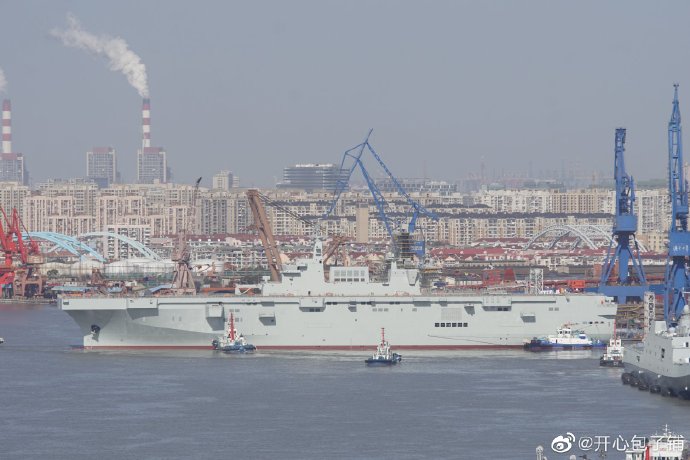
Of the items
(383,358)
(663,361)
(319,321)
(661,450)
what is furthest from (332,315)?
(661,450)

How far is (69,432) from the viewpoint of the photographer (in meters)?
34.4

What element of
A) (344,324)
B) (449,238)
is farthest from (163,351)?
(449,238)

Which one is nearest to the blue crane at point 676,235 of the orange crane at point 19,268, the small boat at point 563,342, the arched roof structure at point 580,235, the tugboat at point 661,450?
the small boat at point 563,342

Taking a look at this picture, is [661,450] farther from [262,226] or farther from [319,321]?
[262,226]

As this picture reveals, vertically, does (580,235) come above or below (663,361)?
above

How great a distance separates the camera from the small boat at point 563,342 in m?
→ 49.5

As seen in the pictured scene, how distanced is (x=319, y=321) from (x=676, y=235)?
37.5ft

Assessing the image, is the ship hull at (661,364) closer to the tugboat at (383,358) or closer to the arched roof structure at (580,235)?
the tugboat at (383,358)

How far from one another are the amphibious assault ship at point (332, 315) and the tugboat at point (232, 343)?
266 mm

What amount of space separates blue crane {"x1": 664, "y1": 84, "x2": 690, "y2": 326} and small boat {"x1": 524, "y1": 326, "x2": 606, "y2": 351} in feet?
8.63

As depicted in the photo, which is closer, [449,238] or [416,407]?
[416,407]

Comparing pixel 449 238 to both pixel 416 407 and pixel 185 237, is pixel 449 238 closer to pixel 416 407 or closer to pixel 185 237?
pixel 185 237

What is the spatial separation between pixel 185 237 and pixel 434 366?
19754 millimetres

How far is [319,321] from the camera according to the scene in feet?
163
